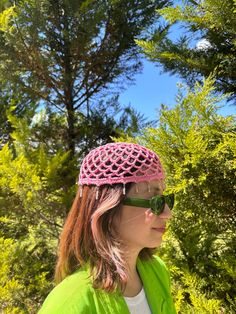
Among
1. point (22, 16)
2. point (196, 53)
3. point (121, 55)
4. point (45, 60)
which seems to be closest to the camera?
point (196, 53)

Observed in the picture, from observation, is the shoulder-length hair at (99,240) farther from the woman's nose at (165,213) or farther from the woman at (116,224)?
the woman's nose at (165,213)

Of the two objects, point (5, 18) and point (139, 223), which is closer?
point (139, 223)

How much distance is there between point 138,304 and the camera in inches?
50.6

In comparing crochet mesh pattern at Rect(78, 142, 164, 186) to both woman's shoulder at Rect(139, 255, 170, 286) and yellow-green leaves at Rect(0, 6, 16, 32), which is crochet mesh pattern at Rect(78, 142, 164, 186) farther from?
yellow-green leaves at Rect(0, 6, 16, 32)

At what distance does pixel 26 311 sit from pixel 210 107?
138 inches

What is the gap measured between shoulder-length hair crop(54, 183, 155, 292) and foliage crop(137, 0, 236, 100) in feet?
7.12

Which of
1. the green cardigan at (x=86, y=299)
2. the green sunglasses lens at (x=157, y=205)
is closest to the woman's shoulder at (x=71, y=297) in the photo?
the green cardigan at (x=86, y=299)

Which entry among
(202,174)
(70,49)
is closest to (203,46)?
(202,174)

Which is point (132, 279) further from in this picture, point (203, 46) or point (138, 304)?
point (203, 46)

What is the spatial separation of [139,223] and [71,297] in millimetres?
336

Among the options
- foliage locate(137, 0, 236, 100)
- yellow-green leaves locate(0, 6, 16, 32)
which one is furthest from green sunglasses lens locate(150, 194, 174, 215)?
yellow-green leaves locate(0, 6, 16, 32)

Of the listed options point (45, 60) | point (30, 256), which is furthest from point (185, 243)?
point (45, 60)

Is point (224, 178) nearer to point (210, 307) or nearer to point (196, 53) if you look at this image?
point (210, 307)

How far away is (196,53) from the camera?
364 cm
